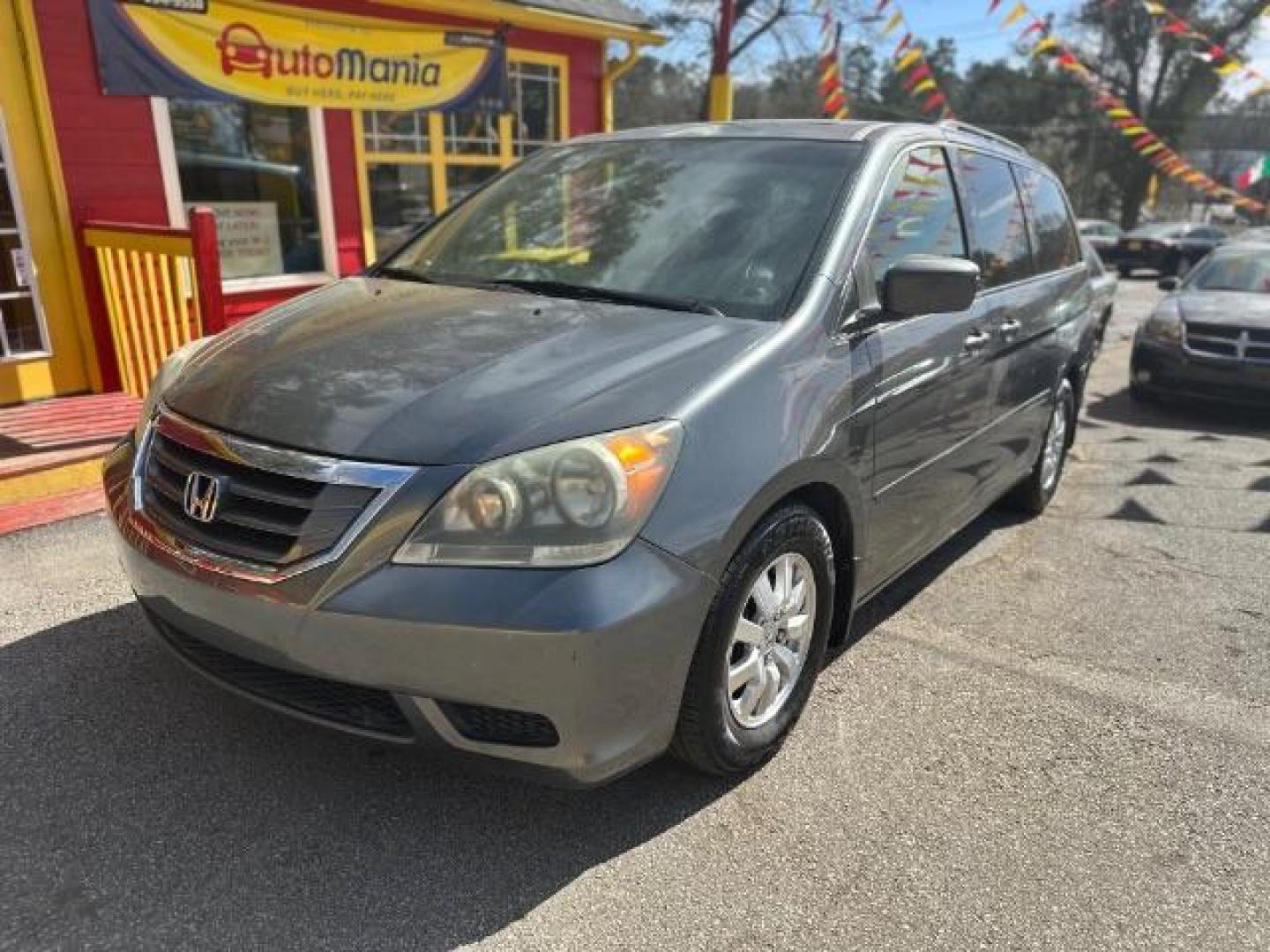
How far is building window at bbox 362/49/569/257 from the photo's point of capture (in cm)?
834

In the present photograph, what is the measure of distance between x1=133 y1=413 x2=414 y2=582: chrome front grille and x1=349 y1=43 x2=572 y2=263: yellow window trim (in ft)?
19.9

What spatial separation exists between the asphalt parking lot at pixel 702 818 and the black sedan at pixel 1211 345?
480cm

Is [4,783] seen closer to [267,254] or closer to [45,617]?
[45,617]

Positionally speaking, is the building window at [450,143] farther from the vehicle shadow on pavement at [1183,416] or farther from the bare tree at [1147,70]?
the bare tree at [1147,70]

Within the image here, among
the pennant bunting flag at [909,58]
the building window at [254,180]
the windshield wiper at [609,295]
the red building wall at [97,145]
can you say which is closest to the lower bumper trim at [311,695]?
the windshield wiper at [609,295]

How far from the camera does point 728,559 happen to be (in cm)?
237

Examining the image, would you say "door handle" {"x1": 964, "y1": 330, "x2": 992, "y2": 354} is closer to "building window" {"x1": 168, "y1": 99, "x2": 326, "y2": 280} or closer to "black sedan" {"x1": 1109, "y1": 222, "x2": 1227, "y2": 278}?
"building window" {"x1": 168, "y1": 99, "x2": 326, "y2": 280}

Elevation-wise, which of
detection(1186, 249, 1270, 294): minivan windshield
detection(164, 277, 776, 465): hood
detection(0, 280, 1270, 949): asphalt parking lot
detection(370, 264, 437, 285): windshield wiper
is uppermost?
detection(370, 264, 437, 285): windshield wiper

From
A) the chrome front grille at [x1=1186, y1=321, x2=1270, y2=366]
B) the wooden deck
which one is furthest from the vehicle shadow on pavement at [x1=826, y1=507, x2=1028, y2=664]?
the chrome front grille at [x1=1186, y1=321, x2=1270, y2=366]

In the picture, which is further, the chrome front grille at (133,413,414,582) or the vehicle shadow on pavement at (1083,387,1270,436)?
the vehicle shadow on pavement at (1083,387,1270,436)

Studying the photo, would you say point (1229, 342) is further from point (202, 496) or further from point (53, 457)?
point (53, 457)

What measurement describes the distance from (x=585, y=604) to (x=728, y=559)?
0.45m

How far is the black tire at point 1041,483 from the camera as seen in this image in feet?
16.4

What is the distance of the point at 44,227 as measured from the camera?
6082 millimetres
